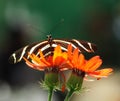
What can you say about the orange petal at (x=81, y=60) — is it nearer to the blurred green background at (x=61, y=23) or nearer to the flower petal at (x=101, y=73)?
the flower petal at (x=101, y=73)

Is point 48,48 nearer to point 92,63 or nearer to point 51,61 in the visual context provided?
point 51,61

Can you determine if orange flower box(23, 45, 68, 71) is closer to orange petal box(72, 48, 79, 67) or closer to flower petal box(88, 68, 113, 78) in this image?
orange petal box(72, 48, 79, 67)

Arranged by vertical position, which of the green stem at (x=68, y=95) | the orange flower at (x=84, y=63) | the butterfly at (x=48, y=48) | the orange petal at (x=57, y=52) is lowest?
the green stem at (x=68, y=95)

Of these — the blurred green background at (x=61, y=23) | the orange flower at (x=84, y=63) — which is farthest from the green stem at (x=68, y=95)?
the blurred green background at (x=61, y=23)

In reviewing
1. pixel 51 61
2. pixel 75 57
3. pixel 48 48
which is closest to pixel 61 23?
pixel 48 48

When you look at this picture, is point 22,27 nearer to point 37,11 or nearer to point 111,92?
point 37,11

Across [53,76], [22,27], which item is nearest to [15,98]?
[22,27]
